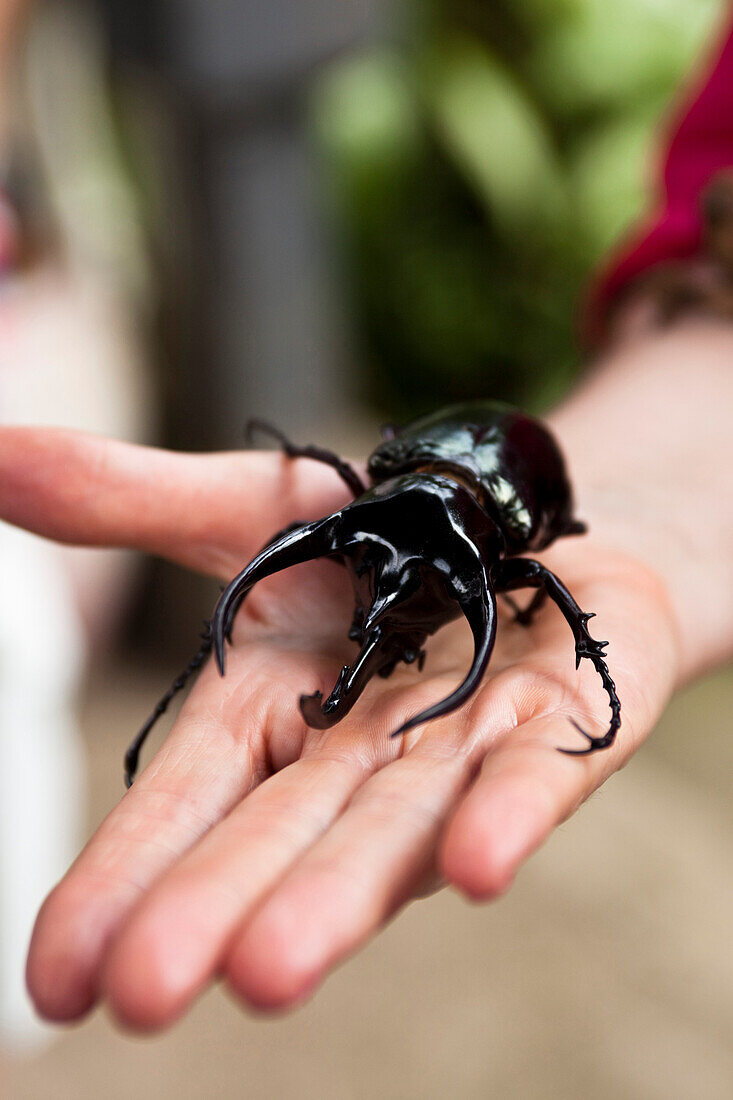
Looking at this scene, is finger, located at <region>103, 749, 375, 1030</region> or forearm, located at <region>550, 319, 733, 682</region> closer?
finger, located at <region>103, 749, 375, 1030</region>

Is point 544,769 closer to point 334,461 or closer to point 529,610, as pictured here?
point 529,610

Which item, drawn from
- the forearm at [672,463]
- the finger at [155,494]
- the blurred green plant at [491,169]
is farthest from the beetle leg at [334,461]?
the blurred green plant at [491,169]

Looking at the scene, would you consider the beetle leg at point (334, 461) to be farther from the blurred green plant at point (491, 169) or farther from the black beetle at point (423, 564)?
the blurred green plant at point (491, 169)

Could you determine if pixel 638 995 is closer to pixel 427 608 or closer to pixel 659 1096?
pixel 659 1096

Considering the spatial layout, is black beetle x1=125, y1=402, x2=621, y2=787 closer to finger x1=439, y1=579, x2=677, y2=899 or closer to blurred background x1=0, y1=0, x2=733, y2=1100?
finger x1=439, y1=579, x2=677, y2=899

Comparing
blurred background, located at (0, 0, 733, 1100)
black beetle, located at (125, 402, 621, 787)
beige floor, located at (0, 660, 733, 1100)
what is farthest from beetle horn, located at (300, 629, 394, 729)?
blurred background, located at (0, 0, 733, 1100)

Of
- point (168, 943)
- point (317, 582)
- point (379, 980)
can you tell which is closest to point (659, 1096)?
point (379, 980)

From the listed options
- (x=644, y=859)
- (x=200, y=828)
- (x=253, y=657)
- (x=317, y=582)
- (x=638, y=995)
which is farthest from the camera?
(x=644, y=859)
